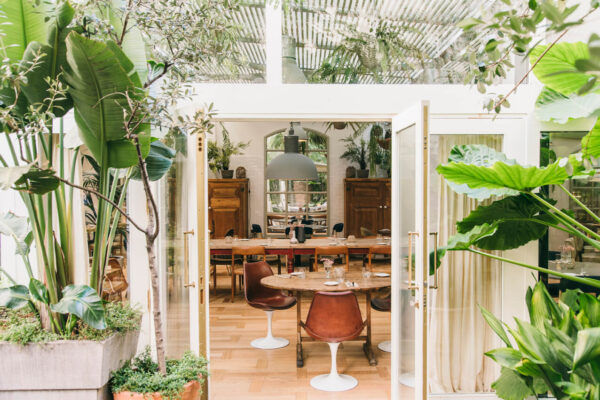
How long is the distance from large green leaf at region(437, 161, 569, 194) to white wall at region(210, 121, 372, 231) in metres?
8.65

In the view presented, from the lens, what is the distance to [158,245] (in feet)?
10.5

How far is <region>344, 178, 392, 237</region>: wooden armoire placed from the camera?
10461 mm

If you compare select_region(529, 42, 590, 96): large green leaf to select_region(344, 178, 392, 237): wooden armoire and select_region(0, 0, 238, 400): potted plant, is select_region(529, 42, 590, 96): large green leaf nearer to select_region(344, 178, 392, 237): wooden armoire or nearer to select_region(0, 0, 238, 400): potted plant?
select_region(0, 0, 238, 400): potted plant

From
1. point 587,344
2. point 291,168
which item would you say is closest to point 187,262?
point 587,344

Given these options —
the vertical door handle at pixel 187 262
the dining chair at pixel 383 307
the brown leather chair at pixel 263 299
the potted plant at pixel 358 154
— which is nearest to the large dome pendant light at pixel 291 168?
the brown leather chair at pixel 263 299

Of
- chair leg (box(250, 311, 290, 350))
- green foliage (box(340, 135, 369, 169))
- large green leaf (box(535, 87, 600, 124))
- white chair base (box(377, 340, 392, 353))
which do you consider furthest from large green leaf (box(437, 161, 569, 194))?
green foliage (box(340, 135, 369, 169))

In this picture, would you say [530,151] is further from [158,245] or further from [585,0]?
[158,245]

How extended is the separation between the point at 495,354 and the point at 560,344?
31 centimetres

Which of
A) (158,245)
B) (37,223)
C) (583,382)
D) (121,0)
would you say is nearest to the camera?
(583,382)

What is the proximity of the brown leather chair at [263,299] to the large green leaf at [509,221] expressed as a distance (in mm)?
2781

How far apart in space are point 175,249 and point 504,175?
2.46 m

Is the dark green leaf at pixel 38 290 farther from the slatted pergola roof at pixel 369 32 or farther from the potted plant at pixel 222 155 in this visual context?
the potted plant at pixel 222 155

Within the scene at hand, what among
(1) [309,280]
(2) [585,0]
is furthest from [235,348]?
(2) [585,0]

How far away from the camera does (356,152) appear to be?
35.9 ft
